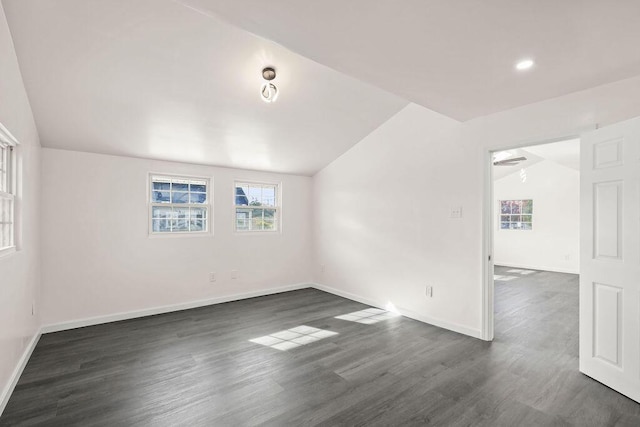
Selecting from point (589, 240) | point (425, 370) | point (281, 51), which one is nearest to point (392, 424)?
point (425, 370)

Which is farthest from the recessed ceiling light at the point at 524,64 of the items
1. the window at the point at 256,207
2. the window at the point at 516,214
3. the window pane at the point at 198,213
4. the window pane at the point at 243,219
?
the window at the point at 516,214

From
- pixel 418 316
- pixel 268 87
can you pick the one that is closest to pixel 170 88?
pixel 268 87

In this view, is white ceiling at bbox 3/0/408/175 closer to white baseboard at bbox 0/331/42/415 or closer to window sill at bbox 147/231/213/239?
window sill at bbox 147/231/213/239

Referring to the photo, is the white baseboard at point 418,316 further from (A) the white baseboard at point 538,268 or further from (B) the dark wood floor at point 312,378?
(A) the white baseboard at point 538,268

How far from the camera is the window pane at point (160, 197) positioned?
14.1ft

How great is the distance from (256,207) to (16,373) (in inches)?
136

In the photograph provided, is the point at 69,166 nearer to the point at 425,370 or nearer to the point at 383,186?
the point at 383,186

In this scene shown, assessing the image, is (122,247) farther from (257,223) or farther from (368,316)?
(368,316)

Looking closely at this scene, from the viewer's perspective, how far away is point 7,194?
2.28m

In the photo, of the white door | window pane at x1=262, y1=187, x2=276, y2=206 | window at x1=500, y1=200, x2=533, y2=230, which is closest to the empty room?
the white door

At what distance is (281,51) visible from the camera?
2.64 m

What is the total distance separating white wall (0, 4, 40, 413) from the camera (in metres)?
2.01

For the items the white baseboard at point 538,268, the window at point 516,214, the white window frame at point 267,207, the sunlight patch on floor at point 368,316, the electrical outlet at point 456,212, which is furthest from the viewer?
the window at point 516,214

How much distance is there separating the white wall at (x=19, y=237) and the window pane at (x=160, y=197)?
1.22 metres
